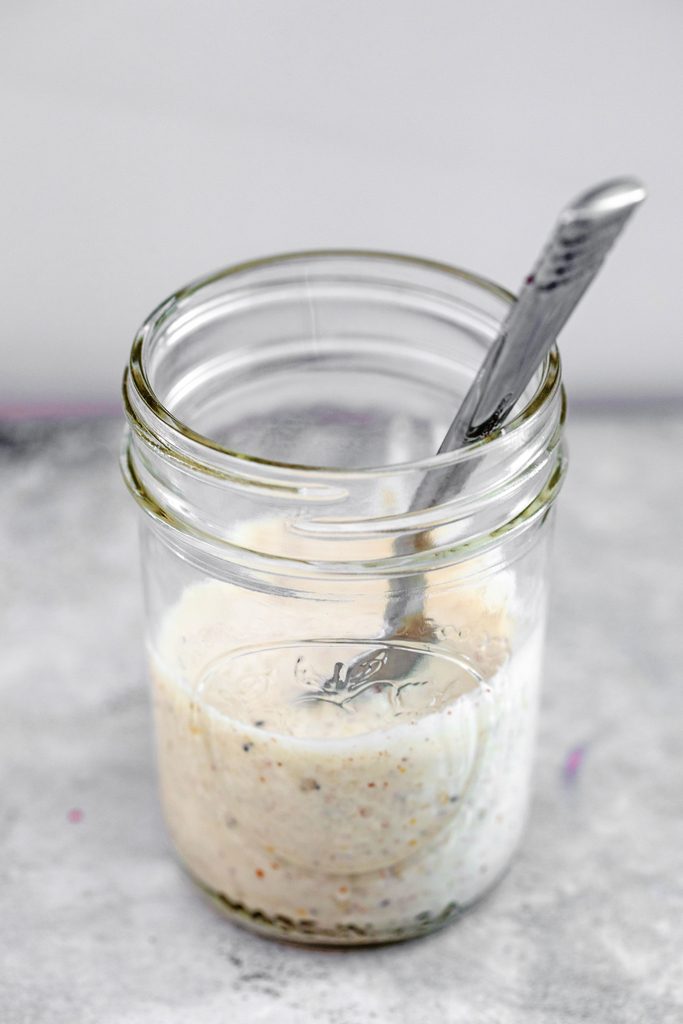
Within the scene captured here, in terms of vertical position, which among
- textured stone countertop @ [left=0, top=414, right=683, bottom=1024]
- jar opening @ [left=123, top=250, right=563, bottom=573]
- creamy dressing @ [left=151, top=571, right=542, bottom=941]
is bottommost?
textured stone countertop @ [left=0, top=414, right=683, bottom=1024]

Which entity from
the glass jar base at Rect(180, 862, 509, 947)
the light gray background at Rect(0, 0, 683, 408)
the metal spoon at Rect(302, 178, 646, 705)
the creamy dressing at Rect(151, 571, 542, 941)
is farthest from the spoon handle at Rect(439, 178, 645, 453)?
the light gray background at Rect(0, 0, 683, 408)

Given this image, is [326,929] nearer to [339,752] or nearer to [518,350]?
[339,752]

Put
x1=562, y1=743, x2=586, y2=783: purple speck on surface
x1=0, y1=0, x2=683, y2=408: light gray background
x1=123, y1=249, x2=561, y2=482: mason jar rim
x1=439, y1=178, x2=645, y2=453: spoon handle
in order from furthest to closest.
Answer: x1=0, y1=0, x2=683, y2=408: light gray background, x1=562, y1=743, x2=586, y2=783: purple speck on surface, x1=123, y1=249, x2=561, y2=482: mason jar rim, x1=439, y1=178, x2=645, y2=453: spoon handle

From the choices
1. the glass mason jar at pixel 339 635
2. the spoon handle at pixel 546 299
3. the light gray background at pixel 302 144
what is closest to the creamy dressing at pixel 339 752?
the glass mason jar at pixel 339 635

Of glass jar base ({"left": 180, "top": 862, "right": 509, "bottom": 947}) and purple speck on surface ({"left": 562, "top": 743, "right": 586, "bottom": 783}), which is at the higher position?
glass jar base ({"left": 180, "top": 862, "right": 509, "bottom": 947})

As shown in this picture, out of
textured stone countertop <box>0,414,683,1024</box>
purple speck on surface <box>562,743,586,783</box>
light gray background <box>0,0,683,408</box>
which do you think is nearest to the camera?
textured stone countertop <box>0,414,683,1024</box>

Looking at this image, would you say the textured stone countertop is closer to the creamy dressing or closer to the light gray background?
the creamy dressing

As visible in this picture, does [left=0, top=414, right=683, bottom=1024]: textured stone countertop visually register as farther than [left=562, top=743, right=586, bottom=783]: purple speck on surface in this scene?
No

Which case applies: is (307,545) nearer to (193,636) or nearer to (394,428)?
(193,636)
